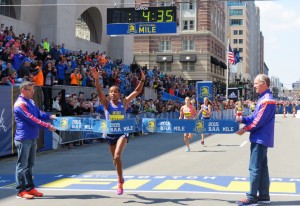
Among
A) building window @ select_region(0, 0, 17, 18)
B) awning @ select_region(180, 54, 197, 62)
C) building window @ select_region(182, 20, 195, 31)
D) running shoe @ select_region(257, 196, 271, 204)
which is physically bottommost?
running shoe @ select_region(257, 196, 271, 204)

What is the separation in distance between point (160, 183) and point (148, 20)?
1438 cm

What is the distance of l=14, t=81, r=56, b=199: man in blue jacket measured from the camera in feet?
27.7

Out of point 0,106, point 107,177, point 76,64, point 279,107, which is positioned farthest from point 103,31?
point 279,107

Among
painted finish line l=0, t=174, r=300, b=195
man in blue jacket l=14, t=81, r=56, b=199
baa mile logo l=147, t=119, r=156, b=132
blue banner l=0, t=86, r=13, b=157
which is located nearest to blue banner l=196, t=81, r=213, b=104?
blue banner l=0, t=86, r=13, b=157

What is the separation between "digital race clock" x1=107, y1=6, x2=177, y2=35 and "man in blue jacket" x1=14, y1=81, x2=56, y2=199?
48.6 ft

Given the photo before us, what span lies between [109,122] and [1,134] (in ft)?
21.4

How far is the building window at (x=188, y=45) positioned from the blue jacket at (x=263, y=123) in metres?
65.0

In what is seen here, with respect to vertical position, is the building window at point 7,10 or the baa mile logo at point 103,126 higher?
the building window at point 7,10

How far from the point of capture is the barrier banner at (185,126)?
904 cm

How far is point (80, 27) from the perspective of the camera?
127 ft

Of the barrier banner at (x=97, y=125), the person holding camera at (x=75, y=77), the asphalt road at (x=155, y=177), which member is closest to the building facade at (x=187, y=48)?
the person holding camera at (x=75, y=77)

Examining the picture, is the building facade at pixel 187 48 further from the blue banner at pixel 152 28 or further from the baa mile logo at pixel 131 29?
the blue banner at pixel 152 28

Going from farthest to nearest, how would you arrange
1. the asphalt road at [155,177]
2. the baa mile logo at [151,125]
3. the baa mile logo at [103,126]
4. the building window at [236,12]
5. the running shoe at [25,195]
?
1. the building window at [236,12]
2. the baa mile logo at [151,125]
3. the baa mile logo at [103,126]
4. the running shoe at [25,195]
5. the asphalt road at [155,177]

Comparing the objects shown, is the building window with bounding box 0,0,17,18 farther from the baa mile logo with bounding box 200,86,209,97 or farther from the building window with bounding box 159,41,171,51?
the building window with bounding box 159,41,171,51
